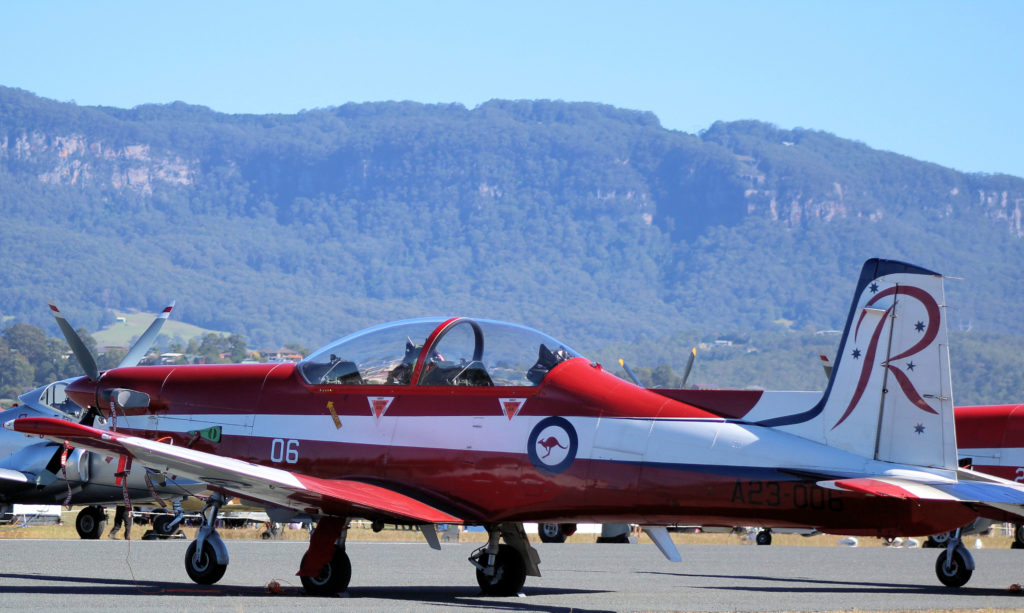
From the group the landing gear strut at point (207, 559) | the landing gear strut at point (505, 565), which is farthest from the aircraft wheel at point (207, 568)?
the landing gear strut at point (505, 565)

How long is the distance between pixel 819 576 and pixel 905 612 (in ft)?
22.7

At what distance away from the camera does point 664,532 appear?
12289mm

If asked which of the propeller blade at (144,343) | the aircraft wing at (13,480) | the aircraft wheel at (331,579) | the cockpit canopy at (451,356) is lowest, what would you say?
the aircraft wing at (13,480)

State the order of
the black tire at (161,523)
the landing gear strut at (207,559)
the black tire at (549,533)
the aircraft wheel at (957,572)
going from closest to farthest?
the landing gear strut at (207,559) < the aircraft wheel at (957,572) < the black tire at (161,523) < the black tire at (549,533)

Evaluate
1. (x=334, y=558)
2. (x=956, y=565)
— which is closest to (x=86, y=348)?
(x=334, y=558)

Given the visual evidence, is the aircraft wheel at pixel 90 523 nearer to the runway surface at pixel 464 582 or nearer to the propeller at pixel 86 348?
the runway surface at pixel 464 582

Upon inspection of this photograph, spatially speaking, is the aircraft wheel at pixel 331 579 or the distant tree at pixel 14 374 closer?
the aircraft wheel at pixel 331 579

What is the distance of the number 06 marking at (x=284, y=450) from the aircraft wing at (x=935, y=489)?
16.5ft

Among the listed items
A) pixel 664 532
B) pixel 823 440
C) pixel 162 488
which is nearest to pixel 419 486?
pixel 664 532

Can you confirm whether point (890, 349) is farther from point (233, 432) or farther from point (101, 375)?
point (101, 375)

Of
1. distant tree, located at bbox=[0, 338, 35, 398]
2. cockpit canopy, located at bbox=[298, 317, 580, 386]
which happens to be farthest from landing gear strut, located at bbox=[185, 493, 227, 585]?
distant tree, located at bbox=[0, 338, 35, 398]

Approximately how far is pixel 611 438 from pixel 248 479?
310cm

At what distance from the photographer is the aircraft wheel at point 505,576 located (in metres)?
13.4

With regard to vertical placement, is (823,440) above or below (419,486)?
above
